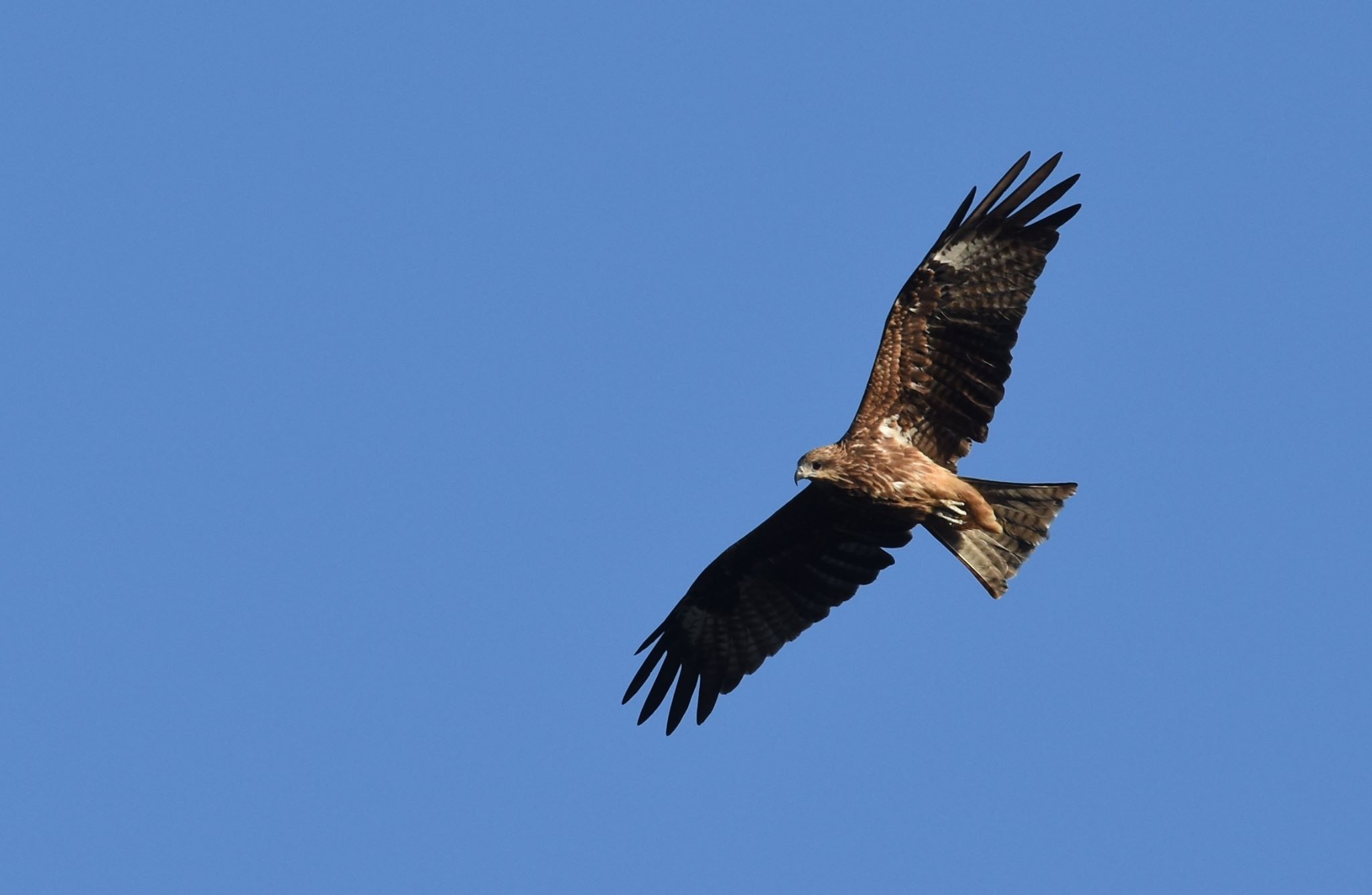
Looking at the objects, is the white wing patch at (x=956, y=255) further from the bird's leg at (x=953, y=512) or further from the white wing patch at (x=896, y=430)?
the bird's leg at (x=953, y=512)

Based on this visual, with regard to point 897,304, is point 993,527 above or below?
below

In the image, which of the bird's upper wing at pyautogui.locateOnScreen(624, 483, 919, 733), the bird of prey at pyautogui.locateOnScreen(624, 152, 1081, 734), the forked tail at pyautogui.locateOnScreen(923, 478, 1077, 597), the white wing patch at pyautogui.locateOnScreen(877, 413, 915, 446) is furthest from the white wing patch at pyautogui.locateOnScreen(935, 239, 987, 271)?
the bird's upper wing at pyautogui.locateOnScreen(624, 483, 919, 733)

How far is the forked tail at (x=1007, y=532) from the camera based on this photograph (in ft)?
48.8

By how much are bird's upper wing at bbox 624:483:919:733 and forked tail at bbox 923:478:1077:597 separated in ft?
1.70

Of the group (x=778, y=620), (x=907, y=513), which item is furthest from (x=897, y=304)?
(x=778, y=620)

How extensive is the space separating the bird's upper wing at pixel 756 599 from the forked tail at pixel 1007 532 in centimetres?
52

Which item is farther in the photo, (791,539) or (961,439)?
(791,539)

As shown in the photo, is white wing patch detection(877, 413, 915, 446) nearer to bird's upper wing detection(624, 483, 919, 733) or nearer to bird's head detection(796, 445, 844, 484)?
bird's head detection(796, 445, 844, 484)

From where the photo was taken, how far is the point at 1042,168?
14398 millimetres

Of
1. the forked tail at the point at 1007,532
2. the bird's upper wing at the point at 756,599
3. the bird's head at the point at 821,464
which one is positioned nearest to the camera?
the bird's head at the point at 821,464

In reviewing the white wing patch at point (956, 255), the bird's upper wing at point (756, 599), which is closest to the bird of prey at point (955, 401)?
the white wing patch at point (956, 255)

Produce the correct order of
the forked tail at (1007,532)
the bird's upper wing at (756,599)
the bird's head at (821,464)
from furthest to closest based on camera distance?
1. the bird's upper wing at (756,599)
2. the forked tail at (1007,532)
3. the bird's head at (821,464)

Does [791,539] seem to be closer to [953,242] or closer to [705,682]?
[705,682]

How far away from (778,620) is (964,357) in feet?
9.53
